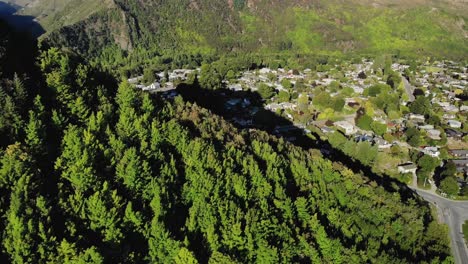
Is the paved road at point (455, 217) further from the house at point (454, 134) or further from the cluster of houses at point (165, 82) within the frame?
the cluster of houses at point (165, 82)

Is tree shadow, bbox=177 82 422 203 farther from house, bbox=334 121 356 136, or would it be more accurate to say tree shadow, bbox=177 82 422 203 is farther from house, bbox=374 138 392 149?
house, bbox=374 138 392 149

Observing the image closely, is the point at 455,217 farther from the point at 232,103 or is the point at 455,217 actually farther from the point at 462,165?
the point at 232,103

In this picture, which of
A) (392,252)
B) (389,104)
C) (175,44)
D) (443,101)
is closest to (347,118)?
(389,104)

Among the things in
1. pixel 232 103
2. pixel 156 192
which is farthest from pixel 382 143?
pixel 156 192

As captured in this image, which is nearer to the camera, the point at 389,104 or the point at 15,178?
the point at 15,178

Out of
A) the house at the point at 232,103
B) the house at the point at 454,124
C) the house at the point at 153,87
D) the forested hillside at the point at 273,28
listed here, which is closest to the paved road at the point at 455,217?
the house at the point at 454,124

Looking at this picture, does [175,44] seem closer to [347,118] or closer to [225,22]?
[225,22]
